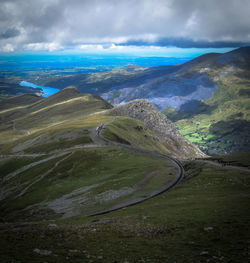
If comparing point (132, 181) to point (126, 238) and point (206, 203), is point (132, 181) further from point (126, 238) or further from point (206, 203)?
point (126, 238)

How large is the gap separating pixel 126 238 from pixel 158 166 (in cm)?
6388

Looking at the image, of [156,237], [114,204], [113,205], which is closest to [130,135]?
[114,204]

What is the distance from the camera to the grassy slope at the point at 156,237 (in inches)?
978

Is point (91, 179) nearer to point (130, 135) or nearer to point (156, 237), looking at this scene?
point (156, 237)

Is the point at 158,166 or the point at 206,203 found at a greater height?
the point at 206,203

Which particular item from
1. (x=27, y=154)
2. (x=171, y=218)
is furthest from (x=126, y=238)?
(x=27, y=154)

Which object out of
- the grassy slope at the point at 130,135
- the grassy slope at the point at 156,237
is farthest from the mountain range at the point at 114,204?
the grassy slope at the point at 130,135

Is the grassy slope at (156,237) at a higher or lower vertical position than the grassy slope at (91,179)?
higher

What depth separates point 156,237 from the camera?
102 ft

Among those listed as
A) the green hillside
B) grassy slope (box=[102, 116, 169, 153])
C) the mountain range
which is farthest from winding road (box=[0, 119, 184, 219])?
grassy slope (box=[102, 116, 169, 153])

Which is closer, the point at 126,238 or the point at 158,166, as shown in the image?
the point at 126,238

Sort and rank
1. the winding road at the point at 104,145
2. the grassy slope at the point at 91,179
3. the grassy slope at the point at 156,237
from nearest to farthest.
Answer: the grassy slope at the point at 156,237
the winding road at the point at 104,145
the grassy slope at the point at 91,179

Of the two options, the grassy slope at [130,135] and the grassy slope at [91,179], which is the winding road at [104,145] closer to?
the grassy slope at [91,179]

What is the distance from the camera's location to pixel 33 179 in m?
103
